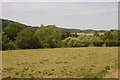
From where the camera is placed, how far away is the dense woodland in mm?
49875

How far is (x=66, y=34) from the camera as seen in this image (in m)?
75.7

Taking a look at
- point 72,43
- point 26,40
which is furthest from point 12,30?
point 72,43

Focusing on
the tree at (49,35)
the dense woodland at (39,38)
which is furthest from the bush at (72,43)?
the tree at (49,35)

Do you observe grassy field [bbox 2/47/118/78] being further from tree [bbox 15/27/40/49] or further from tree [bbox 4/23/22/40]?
tree [bbox 4/23/22/40]

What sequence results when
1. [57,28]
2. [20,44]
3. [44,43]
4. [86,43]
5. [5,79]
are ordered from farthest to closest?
[57,28], [86,43], [44,43], [20,44], [5,79]

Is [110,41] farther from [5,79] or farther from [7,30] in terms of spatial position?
[5,79]

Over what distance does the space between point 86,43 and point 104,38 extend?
7.06m

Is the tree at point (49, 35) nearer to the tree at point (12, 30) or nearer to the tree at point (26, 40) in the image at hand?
the tree at point (26, 40)

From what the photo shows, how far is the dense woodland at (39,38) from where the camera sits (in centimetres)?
4988

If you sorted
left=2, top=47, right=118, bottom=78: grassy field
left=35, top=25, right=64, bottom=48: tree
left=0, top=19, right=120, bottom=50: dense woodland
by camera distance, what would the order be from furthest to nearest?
1. left=35, top=25, right=64, bottom=48: tree
2. left=0, top=19, right=120, bottom=50: dense woodland
3. left=2, top=47, right=118, bottom=78: grassy field

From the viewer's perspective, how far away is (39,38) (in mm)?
58906

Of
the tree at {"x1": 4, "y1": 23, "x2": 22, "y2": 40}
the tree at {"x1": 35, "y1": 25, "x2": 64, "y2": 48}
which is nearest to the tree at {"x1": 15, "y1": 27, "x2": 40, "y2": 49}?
the tree at {"x1": 35, "y1": 25, "x2": 64, "y2": 48}

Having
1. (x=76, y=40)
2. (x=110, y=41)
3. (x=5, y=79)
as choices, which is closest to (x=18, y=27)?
(x=76, y=40)

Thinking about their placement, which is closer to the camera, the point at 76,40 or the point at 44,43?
the point at 44,43
